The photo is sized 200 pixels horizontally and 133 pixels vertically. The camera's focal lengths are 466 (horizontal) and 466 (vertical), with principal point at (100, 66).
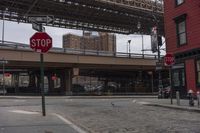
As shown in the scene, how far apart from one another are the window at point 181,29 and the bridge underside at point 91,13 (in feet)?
62.5

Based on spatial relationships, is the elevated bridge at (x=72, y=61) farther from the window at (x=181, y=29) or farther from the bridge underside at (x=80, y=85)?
the window at (x=181, y=29)

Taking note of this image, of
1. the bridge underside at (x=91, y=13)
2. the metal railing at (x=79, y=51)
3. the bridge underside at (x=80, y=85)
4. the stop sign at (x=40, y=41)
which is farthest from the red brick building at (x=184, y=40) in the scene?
the bridge underside at (x=80, y=85)

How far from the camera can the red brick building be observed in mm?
33750

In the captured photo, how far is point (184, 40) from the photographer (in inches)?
1405

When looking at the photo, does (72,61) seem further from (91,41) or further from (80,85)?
(91,41)

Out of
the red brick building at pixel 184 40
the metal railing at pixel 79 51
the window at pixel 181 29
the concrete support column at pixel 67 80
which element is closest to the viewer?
the red brick building at pixel 184 40

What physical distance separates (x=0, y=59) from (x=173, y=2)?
90.4 feet

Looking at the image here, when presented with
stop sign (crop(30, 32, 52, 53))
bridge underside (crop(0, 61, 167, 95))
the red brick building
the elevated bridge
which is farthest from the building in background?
stop sign (crop(30, 32, 52, 53))

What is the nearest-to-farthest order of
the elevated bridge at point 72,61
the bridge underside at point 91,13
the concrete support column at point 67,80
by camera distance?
the bridge underside at point 91,13, the elevated bridge at point 72,61, the concrete support column at point 67,80

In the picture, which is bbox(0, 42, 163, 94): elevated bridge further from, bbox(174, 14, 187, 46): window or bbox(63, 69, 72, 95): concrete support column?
bbox(174, 14, 187, 46): window

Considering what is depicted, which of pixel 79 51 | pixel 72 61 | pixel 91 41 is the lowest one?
pixel 72 61

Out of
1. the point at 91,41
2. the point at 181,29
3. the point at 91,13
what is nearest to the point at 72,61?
the point at 91,13

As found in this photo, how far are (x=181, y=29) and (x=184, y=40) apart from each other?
963 millimetres

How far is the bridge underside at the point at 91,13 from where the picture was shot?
2132 inches
